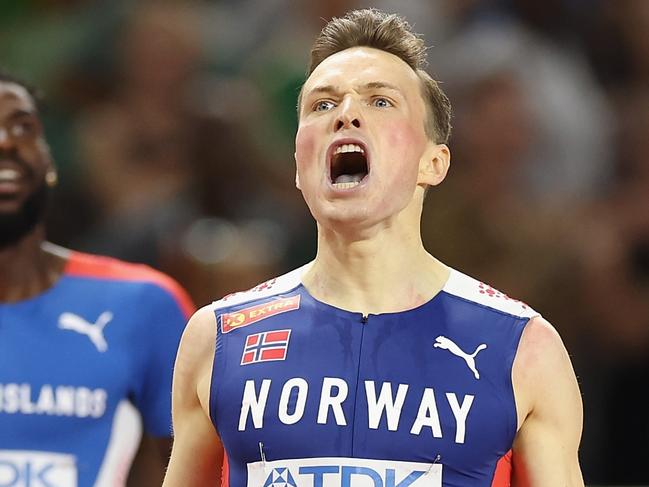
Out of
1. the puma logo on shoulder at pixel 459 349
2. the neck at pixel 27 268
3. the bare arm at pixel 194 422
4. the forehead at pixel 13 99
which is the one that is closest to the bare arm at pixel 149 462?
the neck at pixel 27 268

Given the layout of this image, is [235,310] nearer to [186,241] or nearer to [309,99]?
[309,99]

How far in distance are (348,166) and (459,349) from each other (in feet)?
2.00

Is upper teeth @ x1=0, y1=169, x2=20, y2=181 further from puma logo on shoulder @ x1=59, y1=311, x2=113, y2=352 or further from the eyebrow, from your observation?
A: the eyebrow

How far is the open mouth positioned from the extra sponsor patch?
0.36m

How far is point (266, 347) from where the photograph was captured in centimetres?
409

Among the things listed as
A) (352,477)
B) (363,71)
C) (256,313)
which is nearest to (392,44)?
(363,71)

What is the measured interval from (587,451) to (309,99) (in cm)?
350

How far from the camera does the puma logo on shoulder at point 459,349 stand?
13.1 ft

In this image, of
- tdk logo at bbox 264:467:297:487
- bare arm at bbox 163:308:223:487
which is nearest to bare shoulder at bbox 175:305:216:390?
bare arm at bbox 163:308:223:487

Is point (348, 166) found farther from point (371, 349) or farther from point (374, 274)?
point (371, 349)

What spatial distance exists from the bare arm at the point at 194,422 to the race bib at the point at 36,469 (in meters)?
1.37

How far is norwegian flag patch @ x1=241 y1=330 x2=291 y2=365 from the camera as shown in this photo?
407 cm

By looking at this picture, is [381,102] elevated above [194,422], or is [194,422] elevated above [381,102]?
[381,102]

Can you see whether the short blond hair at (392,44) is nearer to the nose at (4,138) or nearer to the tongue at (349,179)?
the tongue at (349,179)
